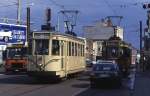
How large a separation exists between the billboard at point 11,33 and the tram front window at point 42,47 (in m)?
29.2

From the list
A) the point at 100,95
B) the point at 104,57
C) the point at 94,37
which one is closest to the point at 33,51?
the point at 100,95

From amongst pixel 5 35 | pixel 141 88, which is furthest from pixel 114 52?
pixel 5 35

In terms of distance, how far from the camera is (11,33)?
64375 millimetres

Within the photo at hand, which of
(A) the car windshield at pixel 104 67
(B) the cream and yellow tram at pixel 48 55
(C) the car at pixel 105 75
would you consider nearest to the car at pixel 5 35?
(B) the cream and yellow tram at pixel 48 55

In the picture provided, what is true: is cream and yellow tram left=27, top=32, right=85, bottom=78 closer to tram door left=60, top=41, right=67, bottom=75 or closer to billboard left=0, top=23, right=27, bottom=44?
tram door left=60, top=41, right=67, bottom=75

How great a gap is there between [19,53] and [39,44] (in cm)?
1550

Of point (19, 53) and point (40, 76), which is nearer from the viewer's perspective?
point (40, 76)

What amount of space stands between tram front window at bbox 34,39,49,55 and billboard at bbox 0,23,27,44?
29.2 meters

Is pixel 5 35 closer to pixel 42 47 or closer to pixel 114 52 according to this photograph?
pixel 114 52

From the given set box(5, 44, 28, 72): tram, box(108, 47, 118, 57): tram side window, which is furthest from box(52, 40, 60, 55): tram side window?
box(5, 44, 28, 72): tram

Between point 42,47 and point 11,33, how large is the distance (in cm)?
3187

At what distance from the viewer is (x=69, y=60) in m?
35.7

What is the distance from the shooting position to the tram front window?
1294 inches

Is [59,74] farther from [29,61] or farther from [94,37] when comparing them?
[94,37]
